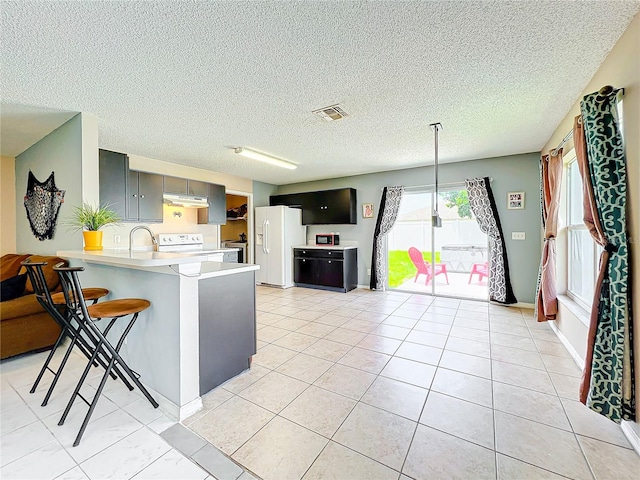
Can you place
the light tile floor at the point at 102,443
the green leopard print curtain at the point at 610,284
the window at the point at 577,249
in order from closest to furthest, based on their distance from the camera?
1. the light tile floor at the point at 102,443
2. the green leopard print curtain at the point at 610,284
3. the window at the point at 577,249

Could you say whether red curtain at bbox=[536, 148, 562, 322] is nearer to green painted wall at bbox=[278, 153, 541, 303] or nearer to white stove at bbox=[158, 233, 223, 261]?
green painted wall at bbox=[278, 153, 541, 303]

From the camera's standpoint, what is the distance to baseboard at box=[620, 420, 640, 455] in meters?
1.49

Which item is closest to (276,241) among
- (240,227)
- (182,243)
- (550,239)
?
(240,227)

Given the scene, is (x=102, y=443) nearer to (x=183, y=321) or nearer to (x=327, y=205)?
(x=183, y=321)

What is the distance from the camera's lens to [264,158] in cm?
420

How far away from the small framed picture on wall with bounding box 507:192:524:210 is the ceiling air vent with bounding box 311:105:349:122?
10.5 ft

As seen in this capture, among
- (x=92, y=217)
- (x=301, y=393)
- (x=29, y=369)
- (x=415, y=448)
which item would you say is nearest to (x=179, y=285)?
(x=301, y=393)

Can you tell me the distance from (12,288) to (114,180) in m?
1.63

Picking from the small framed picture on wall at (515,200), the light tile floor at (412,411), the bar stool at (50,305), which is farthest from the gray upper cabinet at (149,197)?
the small framed picture on wall at (515,200)

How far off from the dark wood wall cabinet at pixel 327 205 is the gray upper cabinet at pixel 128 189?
280 cm

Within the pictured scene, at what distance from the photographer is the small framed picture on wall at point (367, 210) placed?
5592mm

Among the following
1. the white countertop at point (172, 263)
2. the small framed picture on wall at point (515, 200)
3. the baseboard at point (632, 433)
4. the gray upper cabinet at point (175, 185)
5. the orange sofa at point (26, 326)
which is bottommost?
the baseboard at point (632, 433)

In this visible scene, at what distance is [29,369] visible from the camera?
247 cm

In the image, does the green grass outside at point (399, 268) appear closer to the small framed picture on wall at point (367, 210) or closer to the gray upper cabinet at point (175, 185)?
the small framed picture on wall at point (367, 210)
